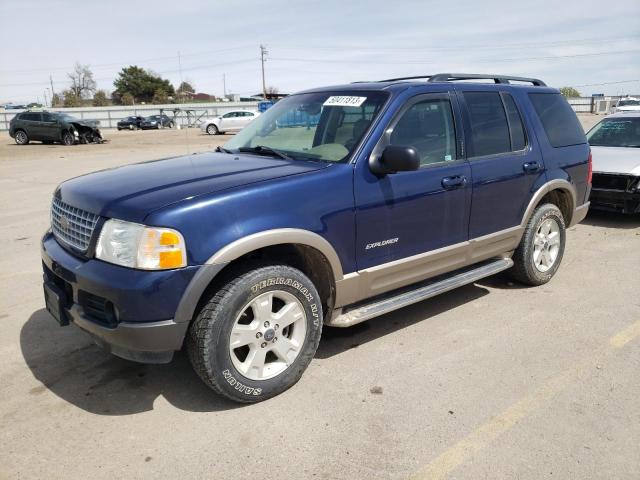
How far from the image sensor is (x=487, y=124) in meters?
4.44

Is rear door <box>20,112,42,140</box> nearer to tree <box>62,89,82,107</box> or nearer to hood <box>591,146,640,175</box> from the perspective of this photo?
hood <box>591,146,640,175</box>

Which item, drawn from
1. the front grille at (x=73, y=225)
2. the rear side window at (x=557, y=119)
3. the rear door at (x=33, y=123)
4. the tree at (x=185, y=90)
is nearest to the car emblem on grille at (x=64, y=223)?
the front grille at (x=73, y=225)

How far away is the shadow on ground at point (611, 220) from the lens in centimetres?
786

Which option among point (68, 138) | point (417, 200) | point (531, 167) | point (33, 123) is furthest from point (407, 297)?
point (33, 123)

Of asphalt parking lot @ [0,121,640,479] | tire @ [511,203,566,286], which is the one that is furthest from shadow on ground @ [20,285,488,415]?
tire @ [511,203,566,286]

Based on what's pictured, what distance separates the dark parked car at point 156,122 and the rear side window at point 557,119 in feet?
150

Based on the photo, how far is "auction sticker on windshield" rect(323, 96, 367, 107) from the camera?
153 inches

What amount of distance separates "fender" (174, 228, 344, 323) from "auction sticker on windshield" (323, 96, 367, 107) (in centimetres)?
123

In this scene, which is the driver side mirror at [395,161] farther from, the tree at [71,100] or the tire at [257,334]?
the tree at [71,100]

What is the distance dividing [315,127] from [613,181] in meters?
5.48

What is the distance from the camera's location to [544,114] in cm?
506

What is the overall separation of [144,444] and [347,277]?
1.54 meters

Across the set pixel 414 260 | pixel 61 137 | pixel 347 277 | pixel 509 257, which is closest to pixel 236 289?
pixel 347 277

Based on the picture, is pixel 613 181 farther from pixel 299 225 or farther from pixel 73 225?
pixel 73 225
